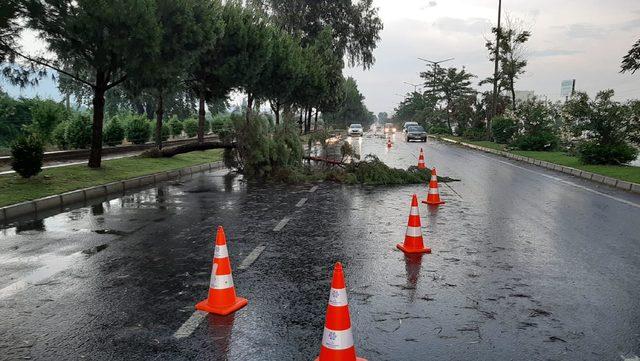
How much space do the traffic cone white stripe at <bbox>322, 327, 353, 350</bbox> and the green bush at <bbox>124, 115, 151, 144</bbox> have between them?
33056mm

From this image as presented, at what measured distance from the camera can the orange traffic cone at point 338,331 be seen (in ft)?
11.2

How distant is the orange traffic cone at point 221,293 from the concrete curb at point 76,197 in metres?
6.22

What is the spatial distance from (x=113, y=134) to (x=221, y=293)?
94.5ft

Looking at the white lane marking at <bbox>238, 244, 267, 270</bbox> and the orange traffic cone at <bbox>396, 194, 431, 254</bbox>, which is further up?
the orange traffic cone at <bbox>396, 194, 431, 254</bbox>

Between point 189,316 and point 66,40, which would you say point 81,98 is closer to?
point 66,40

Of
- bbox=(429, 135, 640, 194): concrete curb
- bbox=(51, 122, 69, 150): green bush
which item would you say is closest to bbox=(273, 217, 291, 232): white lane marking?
bbox=(429, 135, 640, 194): concrete curb

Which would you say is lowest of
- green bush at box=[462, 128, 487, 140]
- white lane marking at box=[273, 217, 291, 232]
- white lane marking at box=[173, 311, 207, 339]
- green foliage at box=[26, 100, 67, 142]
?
white lane marking at box=[173, 311, 207, 339]

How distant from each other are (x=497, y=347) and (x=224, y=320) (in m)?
2.27

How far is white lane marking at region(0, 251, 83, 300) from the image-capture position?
5180 millimetres

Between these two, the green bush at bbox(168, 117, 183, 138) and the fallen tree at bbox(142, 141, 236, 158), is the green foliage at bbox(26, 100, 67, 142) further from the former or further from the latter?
the green bush at bbox(168, 117, 183, 138)

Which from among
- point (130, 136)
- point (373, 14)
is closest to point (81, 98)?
point (130, 136)

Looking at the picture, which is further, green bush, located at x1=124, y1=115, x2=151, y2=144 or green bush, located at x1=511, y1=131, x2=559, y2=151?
green bush, located at x1=124, y1=115, x2=151, y2=144

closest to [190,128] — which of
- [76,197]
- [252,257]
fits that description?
[76,197]

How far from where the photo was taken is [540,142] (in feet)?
96.4
